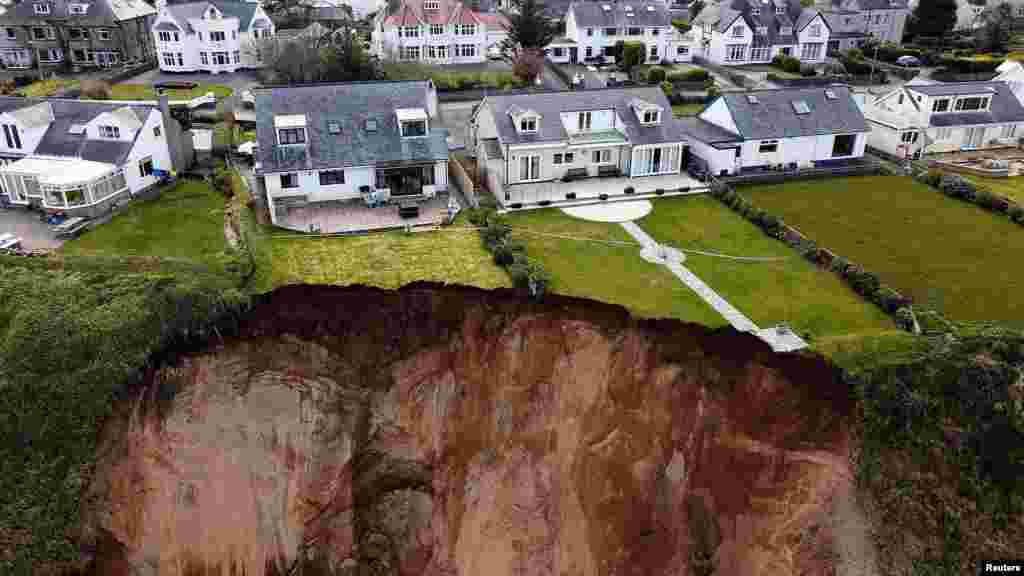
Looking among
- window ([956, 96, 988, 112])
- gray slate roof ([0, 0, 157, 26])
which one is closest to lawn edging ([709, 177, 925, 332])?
window ([956, 96, 988, 112])

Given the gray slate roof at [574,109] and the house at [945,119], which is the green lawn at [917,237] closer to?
the house at [945,119]

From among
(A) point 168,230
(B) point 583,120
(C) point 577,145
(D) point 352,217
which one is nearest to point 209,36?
(A) point 168,230

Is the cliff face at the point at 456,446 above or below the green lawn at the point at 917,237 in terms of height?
below

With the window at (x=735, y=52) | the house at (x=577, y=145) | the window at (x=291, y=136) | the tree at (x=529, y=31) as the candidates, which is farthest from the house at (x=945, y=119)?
the window at (x=291, y=136)

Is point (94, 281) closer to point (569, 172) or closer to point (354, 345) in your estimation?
point (354, 345)

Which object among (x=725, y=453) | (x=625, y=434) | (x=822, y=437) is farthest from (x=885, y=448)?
(x=625, y=434)

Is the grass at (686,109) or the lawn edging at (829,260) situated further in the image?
the grass at (686,109)

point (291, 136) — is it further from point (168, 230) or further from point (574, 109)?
point (574, 109)
